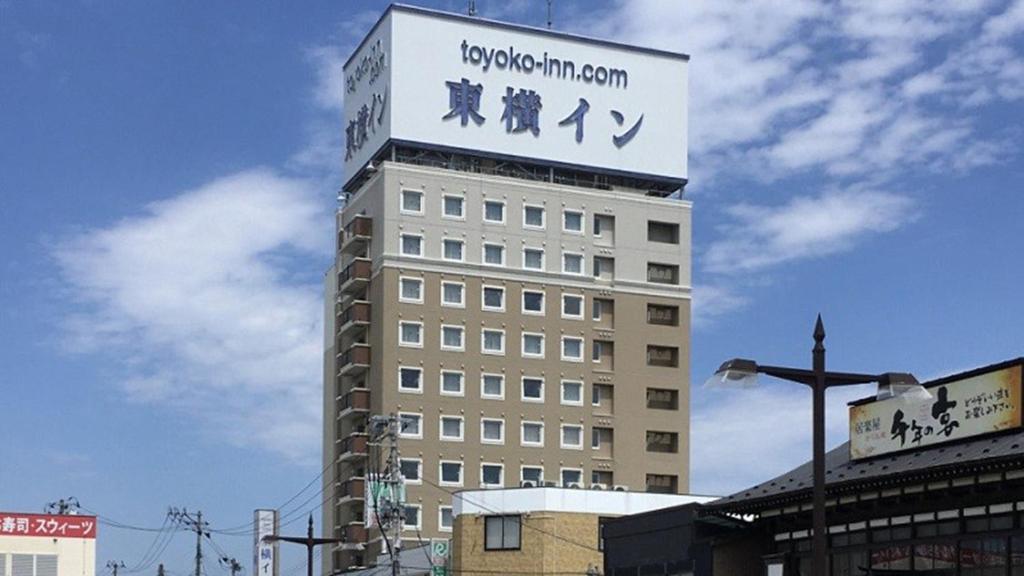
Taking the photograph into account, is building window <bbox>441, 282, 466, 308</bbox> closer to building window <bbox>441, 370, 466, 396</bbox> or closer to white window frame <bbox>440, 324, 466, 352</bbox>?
white window frame <bbox>440, 324, 466, 352</bbox>

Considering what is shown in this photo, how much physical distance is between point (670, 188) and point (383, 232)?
73.0 ft

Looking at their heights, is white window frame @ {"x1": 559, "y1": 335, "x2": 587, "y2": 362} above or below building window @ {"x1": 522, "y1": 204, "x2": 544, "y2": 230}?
below

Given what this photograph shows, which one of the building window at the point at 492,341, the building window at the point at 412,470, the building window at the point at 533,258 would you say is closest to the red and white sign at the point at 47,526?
the building window at the point at 412,470

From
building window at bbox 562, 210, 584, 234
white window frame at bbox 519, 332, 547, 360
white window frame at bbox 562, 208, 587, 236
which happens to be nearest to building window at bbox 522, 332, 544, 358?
white window frame at bbox 519, 332, 547, 360

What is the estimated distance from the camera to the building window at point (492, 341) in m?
112

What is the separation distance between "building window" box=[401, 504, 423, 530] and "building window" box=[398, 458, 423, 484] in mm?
1803

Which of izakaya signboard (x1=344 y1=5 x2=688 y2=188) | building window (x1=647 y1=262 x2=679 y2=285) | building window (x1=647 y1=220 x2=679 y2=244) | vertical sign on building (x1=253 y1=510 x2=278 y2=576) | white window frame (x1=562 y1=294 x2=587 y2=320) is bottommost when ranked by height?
vertical sign on building (x1=253 y1=510 x2=278 y2=576)

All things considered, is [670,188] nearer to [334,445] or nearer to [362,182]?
[362,182]

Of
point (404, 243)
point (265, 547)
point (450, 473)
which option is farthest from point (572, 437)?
point (265, 547)

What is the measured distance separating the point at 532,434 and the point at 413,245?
14683 millimetres

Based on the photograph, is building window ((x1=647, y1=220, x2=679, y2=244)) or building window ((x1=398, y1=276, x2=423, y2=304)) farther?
building window ((x1=647, y1=220, x2=679, y2=244))

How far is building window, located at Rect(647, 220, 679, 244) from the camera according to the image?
4646 inches

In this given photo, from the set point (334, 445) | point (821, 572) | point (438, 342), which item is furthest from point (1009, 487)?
point (334, 445)

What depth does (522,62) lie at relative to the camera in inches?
4535
